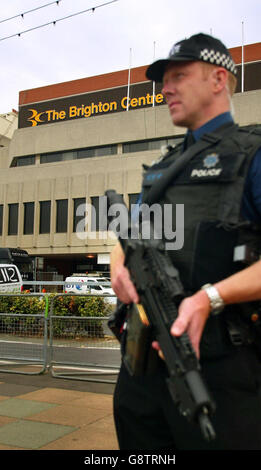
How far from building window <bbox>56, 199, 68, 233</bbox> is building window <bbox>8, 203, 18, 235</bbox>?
447 centimetres

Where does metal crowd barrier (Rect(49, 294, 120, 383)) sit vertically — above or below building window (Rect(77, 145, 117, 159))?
below

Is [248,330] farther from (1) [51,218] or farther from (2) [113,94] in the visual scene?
(2) [113,94]

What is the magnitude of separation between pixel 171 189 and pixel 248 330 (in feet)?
1.96

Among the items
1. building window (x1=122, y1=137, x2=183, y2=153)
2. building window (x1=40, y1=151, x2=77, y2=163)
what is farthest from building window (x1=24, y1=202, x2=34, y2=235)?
building window (x1=122, y1=137, x2=183, y2=153)

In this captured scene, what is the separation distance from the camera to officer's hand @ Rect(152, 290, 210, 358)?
4.64 ft

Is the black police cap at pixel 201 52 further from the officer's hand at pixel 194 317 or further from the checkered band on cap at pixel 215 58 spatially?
the officer's hand at pixel 194 317

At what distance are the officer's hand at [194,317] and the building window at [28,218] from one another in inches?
1648

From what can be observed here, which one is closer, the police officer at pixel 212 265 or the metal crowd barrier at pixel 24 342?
the police officer at pixel 212 265

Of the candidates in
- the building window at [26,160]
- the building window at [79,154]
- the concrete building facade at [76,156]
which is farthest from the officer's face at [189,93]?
the building window at [26,160]

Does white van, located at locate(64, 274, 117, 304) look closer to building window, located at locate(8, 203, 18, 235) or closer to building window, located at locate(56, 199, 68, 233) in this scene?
building window, located at locate(56, 199, 68, 233)

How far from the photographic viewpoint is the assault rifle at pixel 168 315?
133 cm

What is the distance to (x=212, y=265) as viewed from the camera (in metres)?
1.60

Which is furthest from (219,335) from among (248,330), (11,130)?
(11,130)
